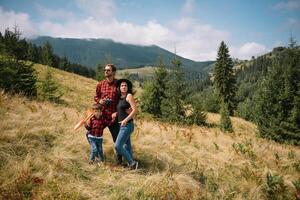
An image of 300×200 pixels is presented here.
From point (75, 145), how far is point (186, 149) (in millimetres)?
3998

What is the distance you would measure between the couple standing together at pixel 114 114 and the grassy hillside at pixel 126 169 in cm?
50

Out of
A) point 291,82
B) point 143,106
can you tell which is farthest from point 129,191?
point 291,82

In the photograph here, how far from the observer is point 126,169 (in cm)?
650

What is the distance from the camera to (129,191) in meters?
5.33

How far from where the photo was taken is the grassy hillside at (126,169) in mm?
5148

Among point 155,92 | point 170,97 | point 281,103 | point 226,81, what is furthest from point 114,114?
point 226,81

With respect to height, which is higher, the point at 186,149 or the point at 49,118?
the point at 49,118

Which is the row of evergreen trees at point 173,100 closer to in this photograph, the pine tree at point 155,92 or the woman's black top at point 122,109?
the pine tree at point 155,92

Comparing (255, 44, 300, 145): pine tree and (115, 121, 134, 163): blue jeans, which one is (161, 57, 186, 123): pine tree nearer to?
(255, 44, 300, 145): pine tree

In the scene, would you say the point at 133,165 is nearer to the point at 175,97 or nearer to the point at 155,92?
the point at 175,97

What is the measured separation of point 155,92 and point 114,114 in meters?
18.3

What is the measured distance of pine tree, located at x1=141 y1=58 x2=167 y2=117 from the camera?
24.4 m

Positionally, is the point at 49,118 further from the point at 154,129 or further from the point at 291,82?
the point at 291,82

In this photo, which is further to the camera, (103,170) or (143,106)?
(143,106)
